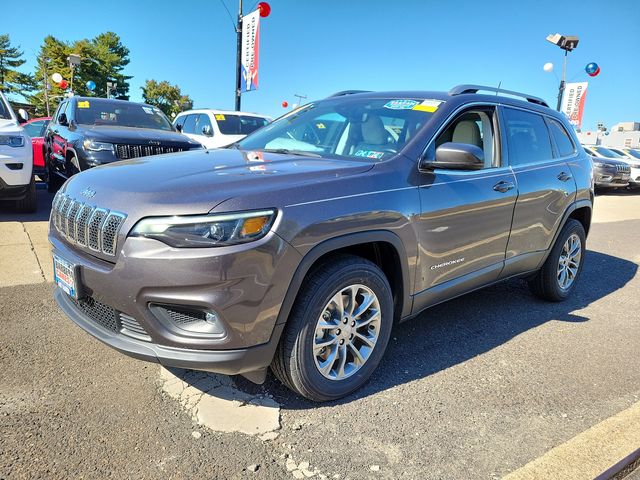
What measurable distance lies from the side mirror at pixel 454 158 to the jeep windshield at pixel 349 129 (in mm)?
219

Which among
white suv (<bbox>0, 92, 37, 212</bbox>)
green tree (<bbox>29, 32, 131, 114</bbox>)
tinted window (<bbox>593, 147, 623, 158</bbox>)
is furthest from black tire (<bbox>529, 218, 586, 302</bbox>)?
green tree (<bbox>29, 32, 131, 114</bbox>)

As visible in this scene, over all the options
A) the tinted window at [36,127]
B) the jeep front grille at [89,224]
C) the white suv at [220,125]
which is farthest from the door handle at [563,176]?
the tinted window at [36,127]

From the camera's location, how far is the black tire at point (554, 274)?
437cm

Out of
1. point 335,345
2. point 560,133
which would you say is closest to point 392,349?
point 335,345

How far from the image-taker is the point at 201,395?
2.69 meters

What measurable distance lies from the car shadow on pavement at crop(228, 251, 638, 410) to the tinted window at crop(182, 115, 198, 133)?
8.08 m

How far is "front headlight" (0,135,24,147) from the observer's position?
6.07 meters

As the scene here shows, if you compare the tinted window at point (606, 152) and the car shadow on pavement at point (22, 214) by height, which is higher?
the tinted window at point (606, 152)

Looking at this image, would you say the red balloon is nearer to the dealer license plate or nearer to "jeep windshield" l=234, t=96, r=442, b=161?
"jeep windshield" l=234, t=96, r=442, b=161

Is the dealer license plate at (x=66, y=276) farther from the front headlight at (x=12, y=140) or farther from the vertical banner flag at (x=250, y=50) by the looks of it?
the vertical banner flag at (x=250, y=50)

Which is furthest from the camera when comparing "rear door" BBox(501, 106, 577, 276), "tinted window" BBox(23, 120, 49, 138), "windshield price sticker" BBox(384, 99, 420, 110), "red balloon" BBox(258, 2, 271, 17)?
"red balloon" BBox(258, 2, 271, 17)

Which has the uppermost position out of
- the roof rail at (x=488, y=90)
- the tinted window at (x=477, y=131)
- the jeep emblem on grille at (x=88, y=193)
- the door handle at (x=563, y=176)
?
the roof rail at (x=488, y=90)

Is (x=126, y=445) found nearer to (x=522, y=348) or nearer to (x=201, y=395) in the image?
(x=201, y=395)

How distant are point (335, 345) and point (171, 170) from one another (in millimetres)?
1294
